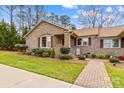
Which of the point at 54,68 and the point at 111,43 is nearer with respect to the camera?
the point at 54,68

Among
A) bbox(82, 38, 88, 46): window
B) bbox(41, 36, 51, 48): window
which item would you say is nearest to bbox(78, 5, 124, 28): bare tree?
bbox(82, 38, 88, 46): window

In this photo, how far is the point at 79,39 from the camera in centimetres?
2716

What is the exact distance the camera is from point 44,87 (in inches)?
319

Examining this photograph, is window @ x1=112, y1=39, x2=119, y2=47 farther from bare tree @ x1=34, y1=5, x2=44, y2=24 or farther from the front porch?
bare tree @ x1=34, y1=5, x2=44, y2=24

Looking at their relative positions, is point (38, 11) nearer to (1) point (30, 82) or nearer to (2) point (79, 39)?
(2) point (79, 39)

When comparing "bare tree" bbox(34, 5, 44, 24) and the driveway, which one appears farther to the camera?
"bare tree" bbox(34, 5, 44, 24)

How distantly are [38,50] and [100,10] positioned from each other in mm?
20605

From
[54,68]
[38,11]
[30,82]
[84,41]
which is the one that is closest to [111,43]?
[84,41]

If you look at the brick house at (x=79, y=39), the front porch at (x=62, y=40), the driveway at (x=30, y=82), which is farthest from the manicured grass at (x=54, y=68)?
the brick house at (x=79, y=39)

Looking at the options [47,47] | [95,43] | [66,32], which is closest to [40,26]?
[47,47]

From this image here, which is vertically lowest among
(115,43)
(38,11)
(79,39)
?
(115,43)

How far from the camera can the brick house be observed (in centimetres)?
2355
